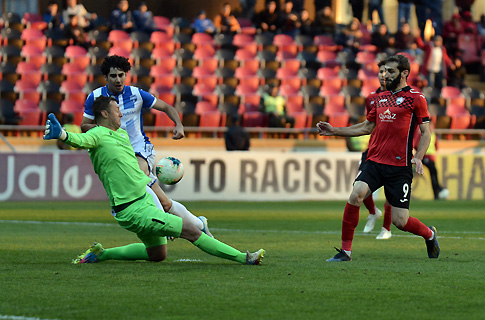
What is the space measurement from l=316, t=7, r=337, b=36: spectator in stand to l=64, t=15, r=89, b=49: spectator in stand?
726 centimetres

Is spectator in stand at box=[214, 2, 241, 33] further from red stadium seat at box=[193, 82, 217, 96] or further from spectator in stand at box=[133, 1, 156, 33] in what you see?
red stadium seat at box=[193, 82, 217, 96]

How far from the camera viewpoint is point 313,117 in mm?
25156

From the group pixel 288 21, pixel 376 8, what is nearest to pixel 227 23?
pixel 288 21

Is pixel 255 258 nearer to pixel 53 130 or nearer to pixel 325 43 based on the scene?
pixel 53 130

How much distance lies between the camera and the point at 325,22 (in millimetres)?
29203

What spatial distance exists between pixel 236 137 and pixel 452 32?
1149 cm

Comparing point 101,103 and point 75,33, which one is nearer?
point 101,103

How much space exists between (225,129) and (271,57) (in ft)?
14.8

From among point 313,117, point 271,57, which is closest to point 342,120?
point 313,117

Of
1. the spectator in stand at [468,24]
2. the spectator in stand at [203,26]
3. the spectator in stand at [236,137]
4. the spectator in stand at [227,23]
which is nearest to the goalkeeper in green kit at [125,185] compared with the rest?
the spectator in stand at [236,137]

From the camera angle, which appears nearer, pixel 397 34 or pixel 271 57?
pixel 271 57

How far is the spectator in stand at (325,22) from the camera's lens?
29.2m

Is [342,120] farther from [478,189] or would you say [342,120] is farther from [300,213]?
[300,213]

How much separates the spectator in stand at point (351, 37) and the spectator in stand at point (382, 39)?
18.8 inches
